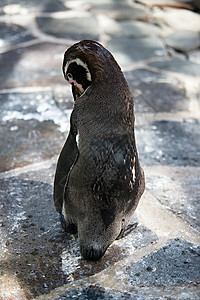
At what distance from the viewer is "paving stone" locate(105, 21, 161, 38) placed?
17.5ft

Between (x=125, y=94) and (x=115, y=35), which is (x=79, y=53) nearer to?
(x=125, y=94)

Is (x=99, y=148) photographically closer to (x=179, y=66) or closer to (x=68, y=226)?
(x=68, y=226)

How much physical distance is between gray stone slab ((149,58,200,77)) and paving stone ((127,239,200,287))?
8.86 feet

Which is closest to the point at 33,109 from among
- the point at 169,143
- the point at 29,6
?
the point at 169,143

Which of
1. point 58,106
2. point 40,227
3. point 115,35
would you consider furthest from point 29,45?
point 40,227

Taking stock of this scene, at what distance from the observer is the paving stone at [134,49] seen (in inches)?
186

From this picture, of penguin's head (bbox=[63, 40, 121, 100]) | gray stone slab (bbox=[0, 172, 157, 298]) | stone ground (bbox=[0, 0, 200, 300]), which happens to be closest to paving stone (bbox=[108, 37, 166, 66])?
stone ground (bbox=[0, 0, 200, 300])

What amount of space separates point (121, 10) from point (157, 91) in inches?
97.5

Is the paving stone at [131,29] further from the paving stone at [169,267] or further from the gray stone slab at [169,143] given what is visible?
the paving stone at [169,267]

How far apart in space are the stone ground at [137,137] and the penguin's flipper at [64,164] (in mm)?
200

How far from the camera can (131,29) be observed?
5500mm

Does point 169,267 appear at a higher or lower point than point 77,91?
lower

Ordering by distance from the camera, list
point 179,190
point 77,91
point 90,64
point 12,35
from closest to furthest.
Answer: point 90,64, point 77,91, point 179,190, point 12,35

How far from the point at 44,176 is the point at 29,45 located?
2632 millimetres
